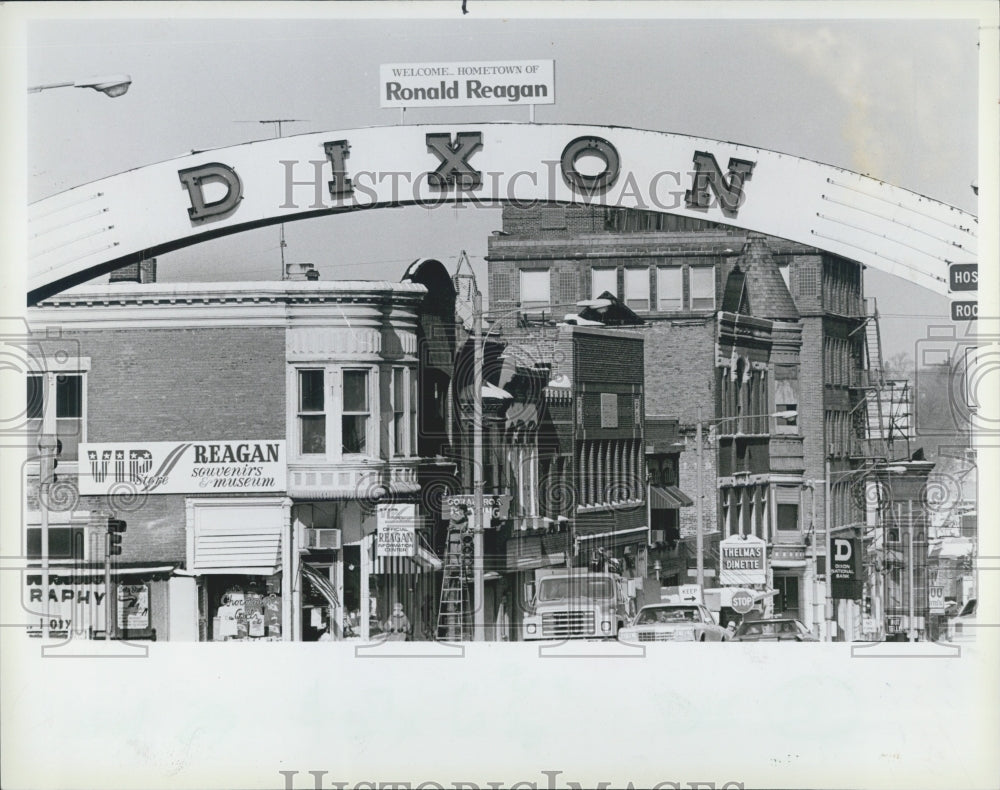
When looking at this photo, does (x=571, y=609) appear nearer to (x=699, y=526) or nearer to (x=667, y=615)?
(x=667, y=615)

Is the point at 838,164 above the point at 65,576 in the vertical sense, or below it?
above

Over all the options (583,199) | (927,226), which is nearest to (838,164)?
(927,226)

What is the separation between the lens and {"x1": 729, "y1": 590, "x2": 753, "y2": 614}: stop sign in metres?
10.0

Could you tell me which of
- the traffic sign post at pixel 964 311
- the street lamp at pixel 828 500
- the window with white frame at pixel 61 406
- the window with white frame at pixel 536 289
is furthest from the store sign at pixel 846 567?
the window with white frame at pixel 61 406

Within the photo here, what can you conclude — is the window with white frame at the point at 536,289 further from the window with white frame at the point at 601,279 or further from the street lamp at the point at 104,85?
the street lamp at the point at 104,85

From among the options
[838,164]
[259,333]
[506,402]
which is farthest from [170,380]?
[838,164]

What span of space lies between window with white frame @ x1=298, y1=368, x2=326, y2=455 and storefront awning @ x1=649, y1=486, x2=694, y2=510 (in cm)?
185

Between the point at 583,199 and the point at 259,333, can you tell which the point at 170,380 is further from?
the point at 583,199

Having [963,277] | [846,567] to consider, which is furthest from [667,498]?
[963,277]

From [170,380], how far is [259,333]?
1.82ft

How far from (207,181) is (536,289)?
191 centimetres

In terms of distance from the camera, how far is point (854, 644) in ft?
32.3

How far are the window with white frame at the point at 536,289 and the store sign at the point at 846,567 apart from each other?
211cm

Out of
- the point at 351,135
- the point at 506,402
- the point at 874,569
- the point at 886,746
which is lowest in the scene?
the point at 886,746
